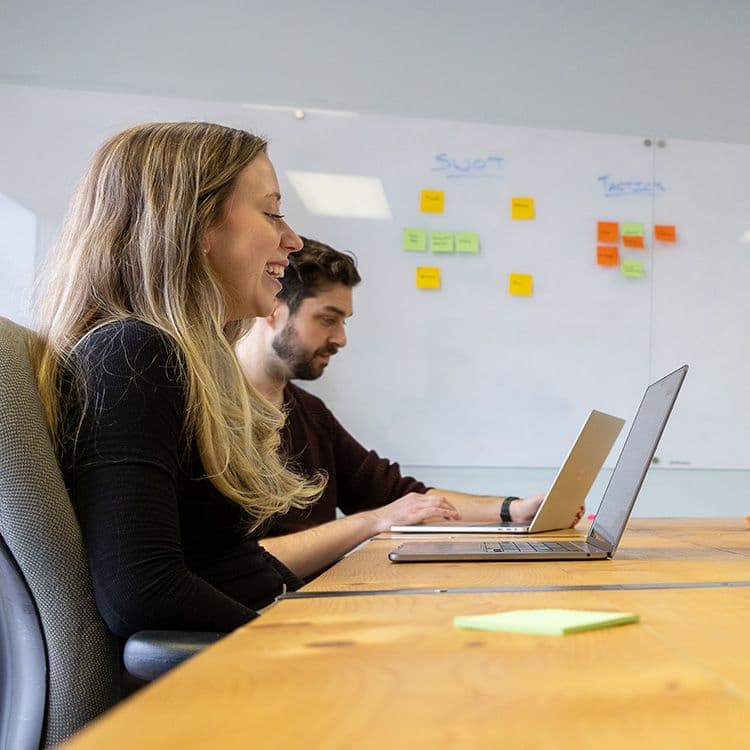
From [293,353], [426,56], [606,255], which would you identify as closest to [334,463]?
[293,353]

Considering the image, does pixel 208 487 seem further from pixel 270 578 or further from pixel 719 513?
pixel 719 513

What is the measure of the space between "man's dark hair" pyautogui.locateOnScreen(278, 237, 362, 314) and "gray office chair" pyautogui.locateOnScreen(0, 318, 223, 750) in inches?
51.2

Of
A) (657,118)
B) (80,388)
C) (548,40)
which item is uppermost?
(548,40)

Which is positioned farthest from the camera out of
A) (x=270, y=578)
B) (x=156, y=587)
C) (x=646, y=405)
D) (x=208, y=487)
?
(x=646, y=405)

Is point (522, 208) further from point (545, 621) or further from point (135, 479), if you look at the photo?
point (545, 621)

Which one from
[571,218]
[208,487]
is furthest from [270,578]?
[571,218]

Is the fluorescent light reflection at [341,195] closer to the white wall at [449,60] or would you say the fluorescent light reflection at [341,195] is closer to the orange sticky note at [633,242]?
the white wall at [449,60]

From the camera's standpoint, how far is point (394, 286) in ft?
8.91

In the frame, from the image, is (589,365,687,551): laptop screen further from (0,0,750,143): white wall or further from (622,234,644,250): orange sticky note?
(0,0,750,143): white wall

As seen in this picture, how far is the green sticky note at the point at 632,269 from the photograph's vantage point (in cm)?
281

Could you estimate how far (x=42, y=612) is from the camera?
30.5 inches

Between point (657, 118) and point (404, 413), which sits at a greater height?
point (657, 118)

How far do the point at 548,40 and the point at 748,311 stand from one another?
1123mm

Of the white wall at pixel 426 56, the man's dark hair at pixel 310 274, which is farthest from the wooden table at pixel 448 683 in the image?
the white wall at pixel 426 56
